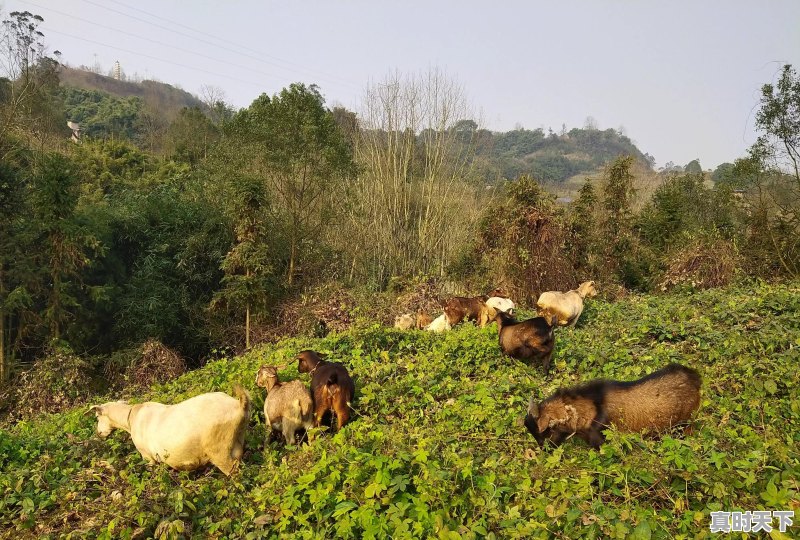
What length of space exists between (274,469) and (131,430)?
1.67 metres

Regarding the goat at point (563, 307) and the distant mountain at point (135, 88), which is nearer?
the goat at point (563, 307)

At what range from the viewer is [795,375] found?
4523mm

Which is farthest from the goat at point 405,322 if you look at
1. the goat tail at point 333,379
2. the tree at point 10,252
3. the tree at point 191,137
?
the tree at point 191,137

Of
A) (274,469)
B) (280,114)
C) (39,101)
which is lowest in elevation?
(274,469)

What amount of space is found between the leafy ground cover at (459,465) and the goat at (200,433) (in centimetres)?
15

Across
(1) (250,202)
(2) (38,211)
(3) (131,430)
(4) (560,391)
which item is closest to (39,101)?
(2) (38,211)

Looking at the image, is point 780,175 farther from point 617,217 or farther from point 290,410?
point 290,410

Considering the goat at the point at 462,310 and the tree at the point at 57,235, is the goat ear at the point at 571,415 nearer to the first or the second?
the goat at the point at 462,310

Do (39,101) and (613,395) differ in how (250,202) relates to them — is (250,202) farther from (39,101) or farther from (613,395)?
(39,101)

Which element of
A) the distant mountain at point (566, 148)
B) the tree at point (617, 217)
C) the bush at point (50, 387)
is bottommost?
the bush at point (50, 387)

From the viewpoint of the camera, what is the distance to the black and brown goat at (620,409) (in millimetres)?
4152

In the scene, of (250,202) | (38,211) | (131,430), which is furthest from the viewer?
(250,202)

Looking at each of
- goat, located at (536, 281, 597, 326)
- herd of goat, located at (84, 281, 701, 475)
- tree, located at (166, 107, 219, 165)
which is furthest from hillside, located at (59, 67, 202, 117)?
herd of goat, located at (84, 281, 701, 475)

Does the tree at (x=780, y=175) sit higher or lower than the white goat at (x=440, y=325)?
higher
